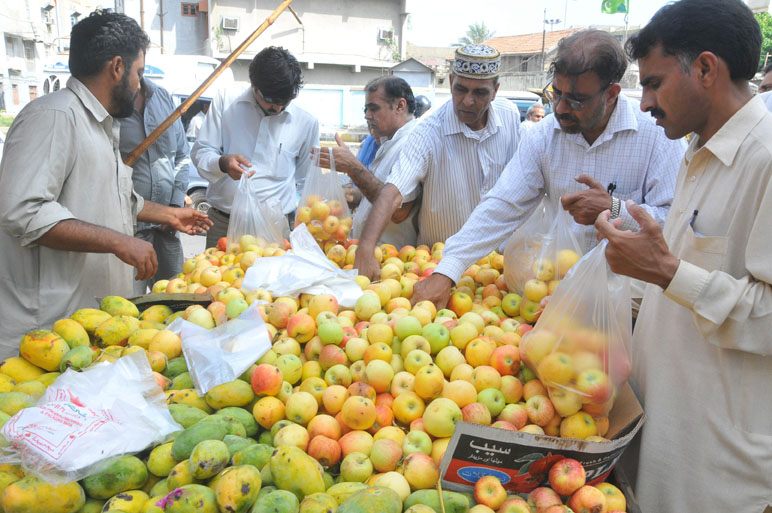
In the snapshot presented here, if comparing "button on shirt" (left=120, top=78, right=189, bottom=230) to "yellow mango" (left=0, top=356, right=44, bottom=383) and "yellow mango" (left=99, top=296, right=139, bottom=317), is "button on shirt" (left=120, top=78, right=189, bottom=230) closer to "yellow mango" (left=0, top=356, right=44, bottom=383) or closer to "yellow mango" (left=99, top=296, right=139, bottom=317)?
"yellow mango" (left=99, top=296, right=139, bottom=317)

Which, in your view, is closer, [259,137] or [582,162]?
[582,162]

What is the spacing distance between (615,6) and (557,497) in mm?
25522

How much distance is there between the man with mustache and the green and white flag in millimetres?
21896

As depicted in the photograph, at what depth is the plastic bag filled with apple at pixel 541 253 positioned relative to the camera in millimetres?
2342

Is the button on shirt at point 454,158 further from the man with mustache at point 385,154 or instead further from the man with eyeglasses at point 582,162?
the man with eyeglasses at point 582,162

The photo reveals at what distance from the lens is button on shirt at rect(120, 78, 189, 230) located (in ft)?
13.9

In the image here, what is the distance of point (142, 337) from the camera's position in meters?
2.18

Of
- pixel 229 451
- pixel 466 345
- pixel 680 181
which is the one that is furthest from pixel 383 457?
Answer: pixel 680 181

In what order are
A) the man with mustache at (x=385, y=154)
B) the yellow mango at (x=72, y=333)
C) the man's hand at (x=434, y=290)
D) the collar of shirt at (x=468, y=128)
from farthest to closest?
the man with mustache at (x=385, y=154) → the collar of shirt at (x=468, y=128) → the man's hand at (x=434, y=290) → the yellow mango at (x=72, y=333)

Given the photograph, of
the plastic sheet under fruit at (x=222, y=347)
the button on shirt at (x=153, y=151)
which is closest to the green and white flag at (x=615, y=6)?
the button on shirt at (x=153, y=151)

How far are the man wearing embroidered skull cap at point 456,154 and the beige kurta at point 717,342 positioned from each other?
5.38 ft

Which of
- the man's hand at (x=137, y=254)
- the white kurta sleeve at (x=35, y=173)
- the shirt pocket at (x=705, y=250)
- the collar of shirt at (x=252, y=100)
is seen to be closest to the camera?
the shirt pocket at (x=705, y=250)

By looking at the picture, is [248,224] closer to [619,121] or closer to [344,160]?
[344,160]

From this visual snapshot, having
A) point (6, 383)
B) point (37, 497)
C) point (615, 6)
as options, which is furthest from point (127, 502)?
point (615, 6)
